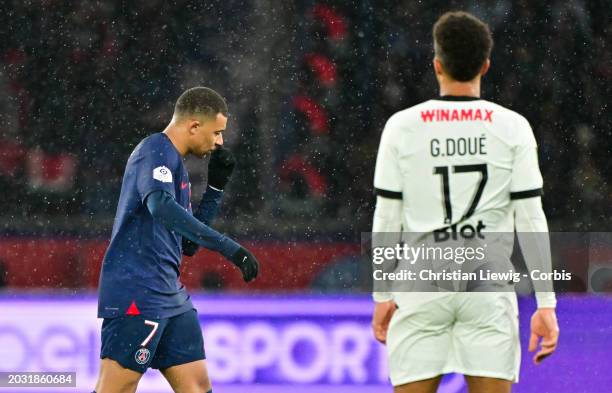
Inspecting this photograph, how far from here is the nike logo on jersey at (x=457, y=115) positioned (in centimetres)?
325

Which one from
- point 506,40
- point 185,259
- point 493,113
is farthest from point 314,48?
point 493,113

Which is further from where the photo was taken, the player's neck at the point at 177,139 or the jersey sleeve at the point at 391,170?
the player's neck at the point at 177,139

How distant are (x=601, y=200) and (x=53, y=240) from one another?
4172 millimetres

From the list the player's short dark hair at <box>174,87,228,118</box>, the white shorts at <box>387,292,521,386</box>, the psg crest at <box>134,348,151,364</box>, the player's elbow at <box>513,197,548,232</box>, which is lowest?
the psg crest at <box>134,348,151,364</box>

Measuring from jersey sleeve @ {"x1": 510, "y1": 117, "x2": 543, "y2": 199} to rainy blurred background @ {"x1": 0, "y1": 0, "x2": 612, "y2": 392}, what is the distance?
17.4 feet

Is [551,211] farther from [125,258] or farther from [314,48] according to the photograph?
[125,258]

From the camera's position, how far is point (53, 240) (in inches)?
353

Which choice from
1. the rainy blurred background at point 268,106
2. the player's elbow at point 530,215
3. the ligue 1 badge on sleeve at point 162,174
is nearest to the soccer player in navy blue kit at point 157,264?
the ligue 1 badge on sleeve at point 162,174

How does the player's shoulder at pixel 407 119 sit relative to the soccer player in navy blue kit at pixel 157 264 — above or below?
above

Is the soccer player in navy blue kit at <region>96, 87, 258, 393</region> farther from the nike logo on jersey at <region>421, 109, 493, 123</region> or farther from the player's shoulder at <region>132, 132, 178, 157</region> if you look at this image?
the nike logo on jersey at <region>421, 109, 493, 123</region>

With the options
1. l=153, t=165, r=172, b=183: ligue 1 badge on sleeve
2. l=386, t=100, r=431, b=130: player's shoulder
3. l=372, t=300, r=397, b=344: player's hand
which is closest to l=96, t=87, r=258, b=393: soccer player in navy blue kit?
l=153, t=165, r=172, b=183: ligue 1 badge on sleeve

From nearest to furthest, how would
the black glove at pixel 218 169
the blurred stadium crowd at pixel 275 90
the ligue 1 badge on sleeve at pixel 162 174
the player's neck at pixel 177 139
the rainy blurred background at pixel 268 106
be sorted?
the ligue 1 badge on sleeve at pixel 162 174 < the player's neck at pixel 177 139 < the black glove at pixel 218 169 < the rainy blurred background at pixel 268 106 < the blurred stadium crowd at pixel 275 90

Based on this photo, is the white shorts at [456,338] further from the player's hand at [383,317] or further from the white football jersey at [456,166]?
the white football jersey at [456,166]

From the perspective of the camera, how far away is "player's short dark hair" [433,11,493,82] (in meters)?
3.21
